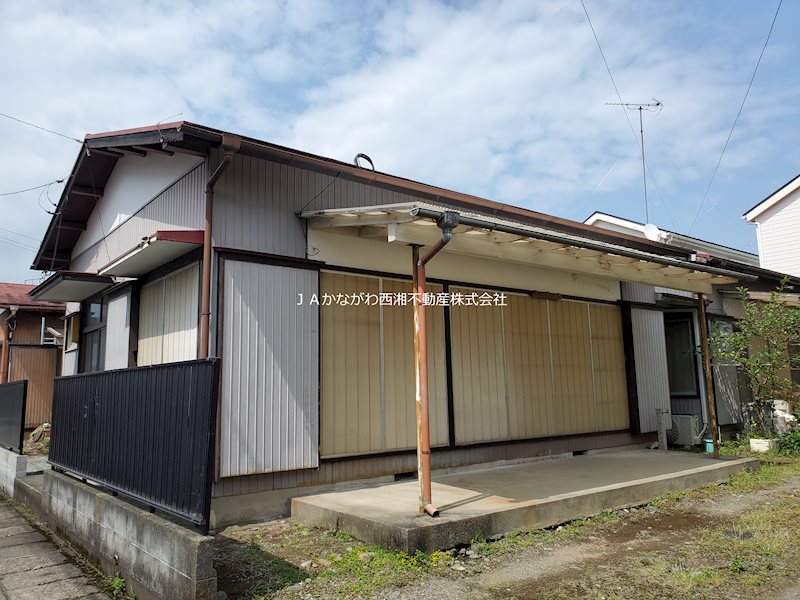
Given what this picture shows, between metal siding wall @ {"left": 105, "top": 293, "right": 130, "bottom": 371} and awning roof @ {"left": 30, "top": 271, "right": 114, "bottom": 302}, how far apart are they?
34 cm

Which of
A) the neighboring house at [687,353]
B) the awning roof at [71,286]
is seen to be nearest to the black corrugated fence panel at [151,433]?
the awning roof at [71,286]

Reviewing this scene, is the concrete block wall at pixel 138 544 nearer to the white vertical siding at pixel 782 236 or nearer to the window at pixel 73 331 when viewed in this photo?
the window at pixel 73 331

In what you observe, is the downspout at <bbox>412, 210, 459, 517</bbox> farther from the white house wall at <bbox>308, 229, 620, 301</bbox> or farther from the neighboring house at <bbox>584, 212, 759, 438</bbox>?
the neighboring house at <bbox>584, 212, 759, 438</bbox>

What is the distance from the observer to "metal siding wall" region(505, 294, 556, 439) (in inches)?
327

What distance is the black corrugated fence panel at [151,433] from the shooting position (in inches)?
146

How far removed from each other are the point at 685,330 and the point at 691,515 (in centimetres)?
666

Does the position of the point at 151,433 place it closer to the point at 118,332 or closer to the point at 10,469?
the point at 118,332

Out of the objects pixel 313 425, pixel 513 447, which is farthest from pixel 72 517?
pixel 513 447

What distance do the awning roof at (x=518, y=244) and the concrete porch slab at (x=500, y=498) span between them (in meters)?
2.50

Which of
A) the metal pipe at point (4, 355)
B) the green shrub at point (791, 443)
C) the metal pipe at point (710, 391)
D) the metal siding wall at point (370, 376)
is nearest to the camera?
the metal siding wall at point (370, 376)

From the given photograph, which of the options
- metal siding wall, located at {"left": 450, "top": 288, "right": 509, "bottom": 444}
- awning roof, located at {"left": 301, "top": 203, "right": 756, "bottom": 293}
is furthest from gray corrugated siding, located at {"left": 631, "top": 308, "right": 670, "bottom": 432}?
metal siding wall, located at {"left": 450, "top": 288, "right": 509, "bottom": 444}

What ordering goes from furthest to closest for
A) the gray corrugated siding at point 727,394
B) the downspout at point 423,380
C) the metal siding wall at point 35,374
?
the metal siding wall at point 35,374 → the gray corrugated siding at point 727,394 → the downspout at point 423,380

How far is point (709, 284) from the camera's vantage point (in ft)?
28.4

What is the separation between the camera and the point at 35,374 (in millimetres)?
12922
